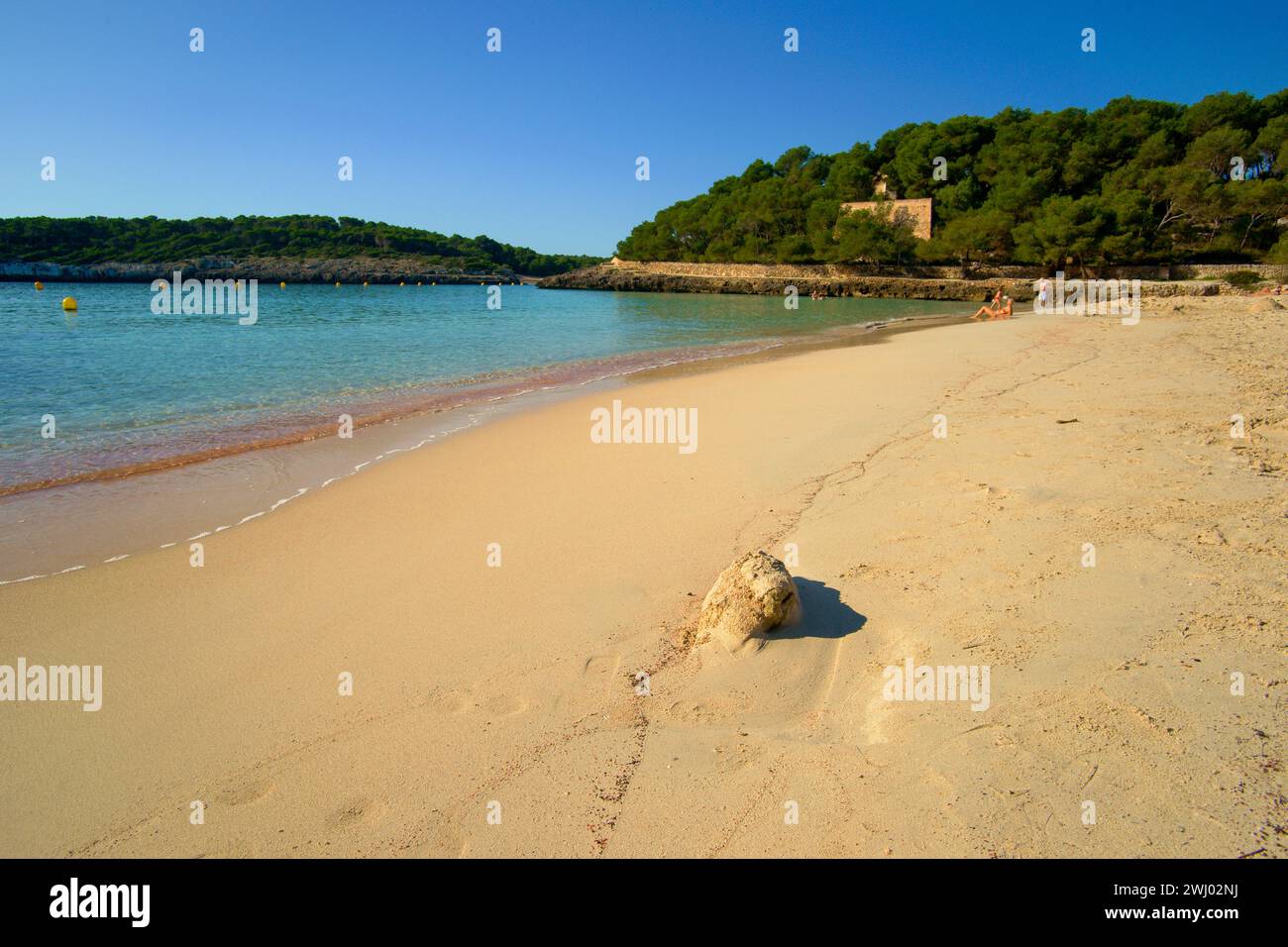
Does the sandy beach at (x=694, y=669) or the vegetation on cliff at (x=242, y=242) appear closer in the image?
the sandy beach at (x=694, y=669)

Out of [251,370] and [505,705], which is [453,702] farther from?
[251,370]

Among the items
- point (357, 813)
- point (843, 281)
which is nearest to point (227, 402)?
point (357, 813)

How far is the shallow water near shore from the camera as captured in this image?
6.55 m

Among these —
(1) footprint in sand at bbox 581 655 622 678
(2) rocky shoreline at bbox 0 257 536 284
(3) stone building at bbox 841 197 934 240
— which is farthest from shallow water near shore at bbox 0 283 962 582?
(2) rocky shoreline at bbox 0 257 536 284

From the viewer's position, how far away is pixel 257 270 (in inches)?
4092

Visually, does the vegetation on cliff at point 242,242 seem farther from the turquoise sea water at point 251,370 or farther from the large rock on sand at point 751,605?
the large rock on sand at point 751,605

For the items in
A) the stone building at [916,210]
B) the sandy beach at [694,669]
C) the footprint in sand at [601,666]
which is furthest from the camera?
the stone building at [916,210]

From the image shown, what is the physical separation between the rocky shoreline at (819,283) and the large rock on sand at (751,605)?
43.1 meters

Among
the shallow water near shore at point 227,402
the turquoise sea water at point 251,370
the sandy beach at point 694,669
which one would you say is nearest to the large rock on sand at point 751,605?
the sandy beach at point 694,669

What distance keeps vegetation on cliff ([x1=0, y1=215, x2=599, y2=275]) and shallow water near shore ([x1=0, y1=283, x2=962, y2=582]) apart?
101 metres

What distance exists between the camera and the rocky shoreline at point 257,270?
318 ft

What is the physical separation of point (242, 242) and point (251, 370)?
128732 millimetres

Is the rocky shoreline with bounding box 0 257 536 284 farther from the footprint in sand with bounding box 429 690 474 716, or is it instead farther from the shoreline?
the footprint in sand with bounding box 429 690 474 716
